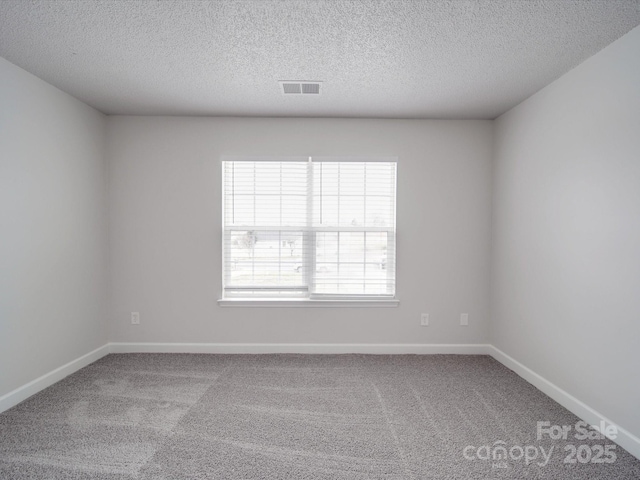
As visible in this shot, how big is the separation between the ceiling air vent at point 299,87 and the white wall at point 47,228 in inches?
80.2

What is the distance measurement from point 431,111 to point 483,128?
0.71 metres

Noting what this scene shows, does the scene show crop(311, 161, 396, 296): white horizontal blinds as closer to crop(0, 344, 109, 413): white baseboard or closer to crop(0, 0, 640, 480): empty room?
crop(0, 0, 640, 480): empty room

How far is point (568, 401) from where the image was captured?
269 centimetres

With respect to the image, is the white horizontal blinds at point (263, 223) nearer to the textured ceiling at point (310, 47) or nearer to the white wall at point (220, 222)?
the white wall at point (220, 222)

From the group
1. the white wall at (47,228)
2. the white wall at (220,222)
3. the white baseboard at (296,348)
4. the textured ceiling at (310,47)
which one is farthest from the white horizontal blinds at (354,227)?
the white wall at (47,228)

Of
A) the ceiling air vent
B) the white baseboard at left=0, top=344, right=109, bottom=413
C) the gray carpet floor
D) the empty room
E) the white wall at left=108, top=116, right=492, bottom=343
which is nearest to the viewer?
the gray carpet floor

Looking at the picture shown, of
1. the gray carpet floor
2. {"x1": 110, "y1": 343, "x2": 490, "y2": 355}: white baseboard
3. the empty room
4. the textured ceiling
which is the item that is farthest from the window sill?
the textured ceiling

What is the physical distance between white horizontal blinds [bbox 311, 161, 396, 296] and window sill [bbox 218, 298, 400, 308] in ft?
0.32

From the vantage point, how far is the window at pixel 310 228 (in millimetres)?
3934

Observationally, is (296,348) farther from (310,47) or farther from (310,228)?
(310,47)

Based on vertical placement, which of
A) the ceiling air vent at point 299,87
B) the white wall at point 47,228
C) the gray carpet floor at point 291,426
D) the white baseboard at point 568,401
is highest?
the ceiling air vent at point 299,87

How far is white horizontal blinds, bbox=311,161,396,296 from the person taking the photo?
3.93 metres

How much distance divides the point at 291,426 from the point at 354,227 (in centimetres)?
216

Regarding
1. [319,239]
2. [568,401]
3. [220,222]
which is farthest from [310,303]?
[568,401]
